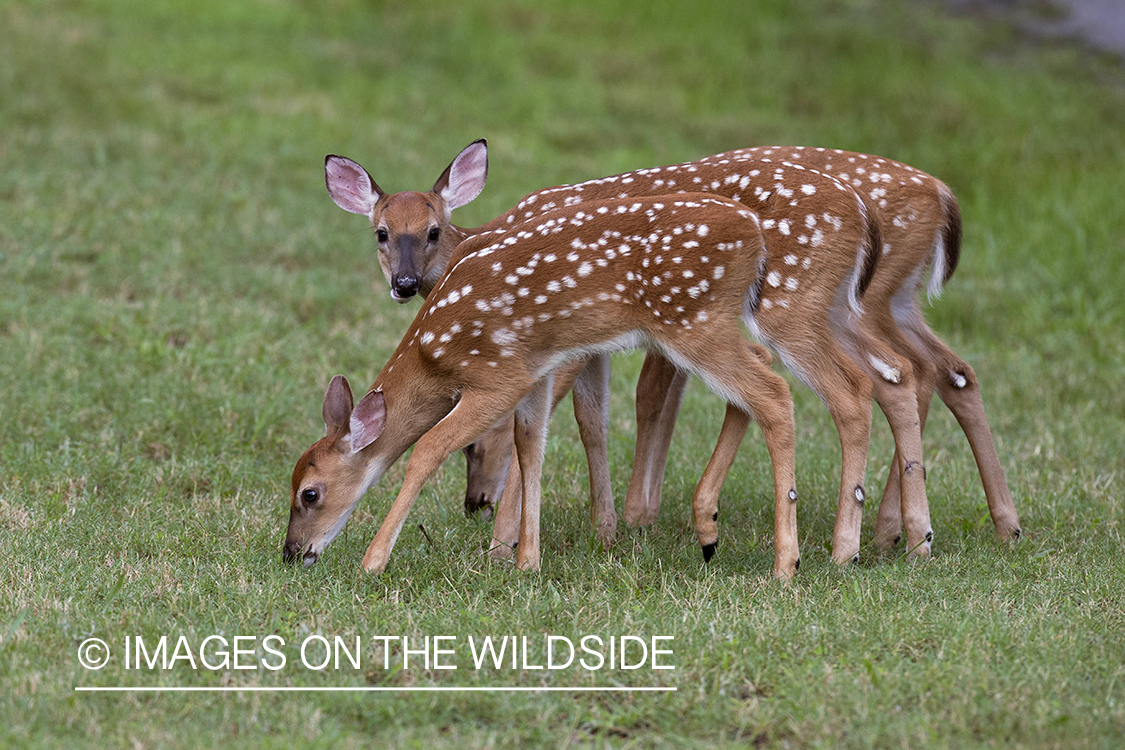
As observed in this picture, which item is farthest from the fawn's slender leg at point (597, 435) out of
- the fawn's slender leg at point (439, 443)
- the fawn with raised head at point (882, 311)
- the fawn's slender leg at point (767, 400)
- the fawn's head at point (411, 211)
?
the fawn's head at point (411, 211)

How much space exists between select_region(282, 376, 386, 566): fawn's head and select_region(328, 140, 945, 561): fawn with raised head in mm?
695

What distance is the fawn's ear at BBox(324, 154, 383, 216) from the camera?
21.9ft

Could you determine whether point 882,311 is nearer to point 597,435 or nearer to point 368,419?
point 597,435

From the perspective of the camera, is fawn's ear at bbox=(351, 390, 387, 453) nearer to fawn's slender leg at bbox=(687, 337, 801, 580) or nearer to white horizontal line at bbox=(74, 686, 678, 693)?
fawn's slender leg at bbox=(687, 337, 801, 580)

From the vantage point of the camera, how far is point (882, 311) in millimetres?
6020

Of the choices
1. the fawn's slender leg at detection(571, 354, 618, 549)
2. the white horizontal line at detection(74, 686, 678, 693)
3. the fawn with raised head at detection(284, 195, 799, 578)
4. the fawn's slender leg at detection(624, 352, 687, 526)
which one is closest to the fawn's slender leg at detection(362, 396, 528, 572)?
the fawn with raised head at detection(284, 195, 799, 578)

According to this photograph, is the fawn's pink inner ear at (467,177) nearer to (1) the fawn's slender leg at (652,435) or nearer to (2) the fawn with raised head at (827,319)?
(2) the fawn with raised head at (827,319)

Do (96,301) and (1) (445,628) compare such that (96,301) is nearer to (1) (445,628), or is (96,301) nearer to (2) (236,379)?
(2) (236,379)

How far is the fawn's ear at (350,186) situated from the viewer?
6680 millimetres

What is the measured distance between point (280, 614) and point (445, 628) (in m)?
0.61

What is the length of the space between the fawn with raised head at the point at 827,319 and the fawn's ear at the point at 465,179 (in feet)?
2.64

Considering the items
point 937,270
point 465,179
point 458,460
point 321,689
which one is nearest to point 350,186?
point 465,179

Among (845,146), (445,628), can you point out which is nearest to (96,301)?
(445,628)

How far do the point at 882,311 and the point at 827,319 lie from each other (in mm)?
649
